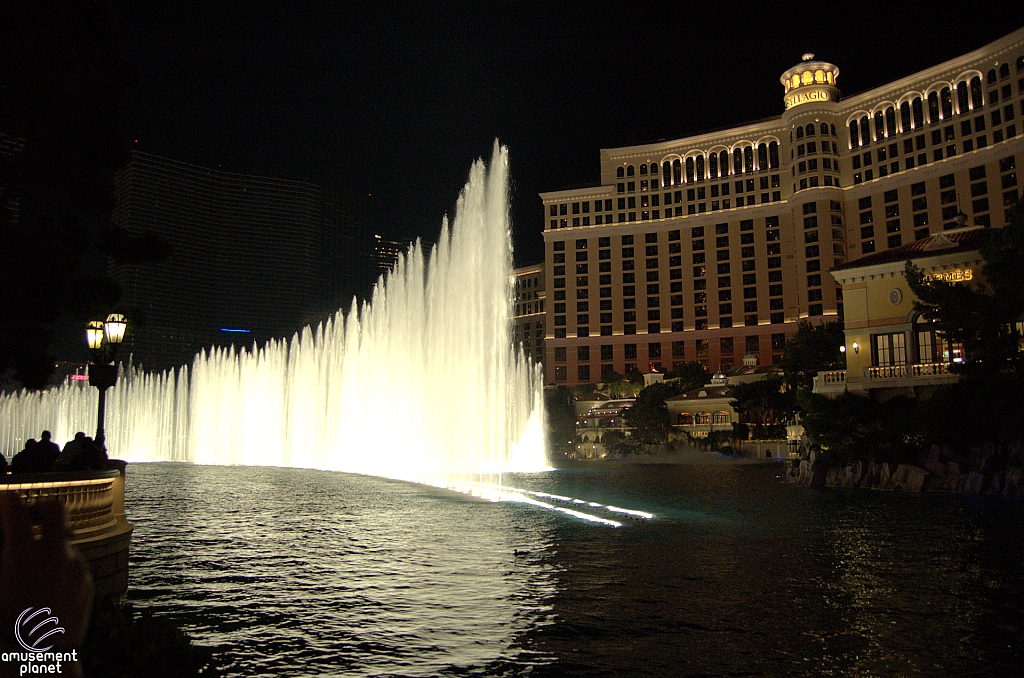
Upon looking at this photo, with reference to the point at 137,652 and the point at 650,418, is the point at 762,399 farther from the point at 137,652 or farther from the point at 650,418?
the point at 137,652

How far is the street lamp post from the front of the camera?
15.1m

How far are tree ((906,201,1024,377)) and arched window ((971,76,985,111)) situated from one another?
218 feet

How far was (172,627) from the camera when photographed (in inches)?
247

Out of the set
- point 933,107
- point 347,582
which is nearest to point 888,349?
point 347,582

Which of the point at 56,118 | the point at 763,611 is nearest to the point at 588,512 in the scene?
the point at 763,611

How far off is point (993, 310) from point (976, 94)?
69.9m

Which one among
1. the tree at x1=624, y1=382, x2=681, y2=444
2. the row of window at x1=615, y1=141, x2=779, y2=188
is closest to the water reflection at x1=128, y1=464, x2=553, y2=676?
the tree at x1=624, y1=382, x2=681, y2=444

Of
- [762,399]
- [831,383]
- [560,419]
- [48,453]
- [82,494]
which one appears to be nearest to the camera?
[82,494]

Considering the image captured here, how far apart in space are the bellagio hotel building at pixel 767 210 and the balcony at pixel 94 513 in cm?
9112

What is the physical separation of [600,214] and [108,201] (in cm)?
10350

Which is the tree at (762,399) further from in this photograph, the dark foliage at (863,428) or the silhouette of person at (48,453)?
the silhouette of person at (48,453)

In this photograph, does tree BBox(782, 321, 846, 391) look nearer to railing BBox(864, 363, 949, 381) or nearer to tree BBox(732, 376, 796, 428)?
tree BBox(732, 376, 796, 428)

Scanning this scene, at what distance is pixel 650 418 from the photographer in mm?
74625

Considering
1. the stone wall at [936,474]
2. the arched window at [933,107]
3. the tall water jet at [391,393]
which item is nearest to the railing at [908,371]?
the stone wall at [936,474]
